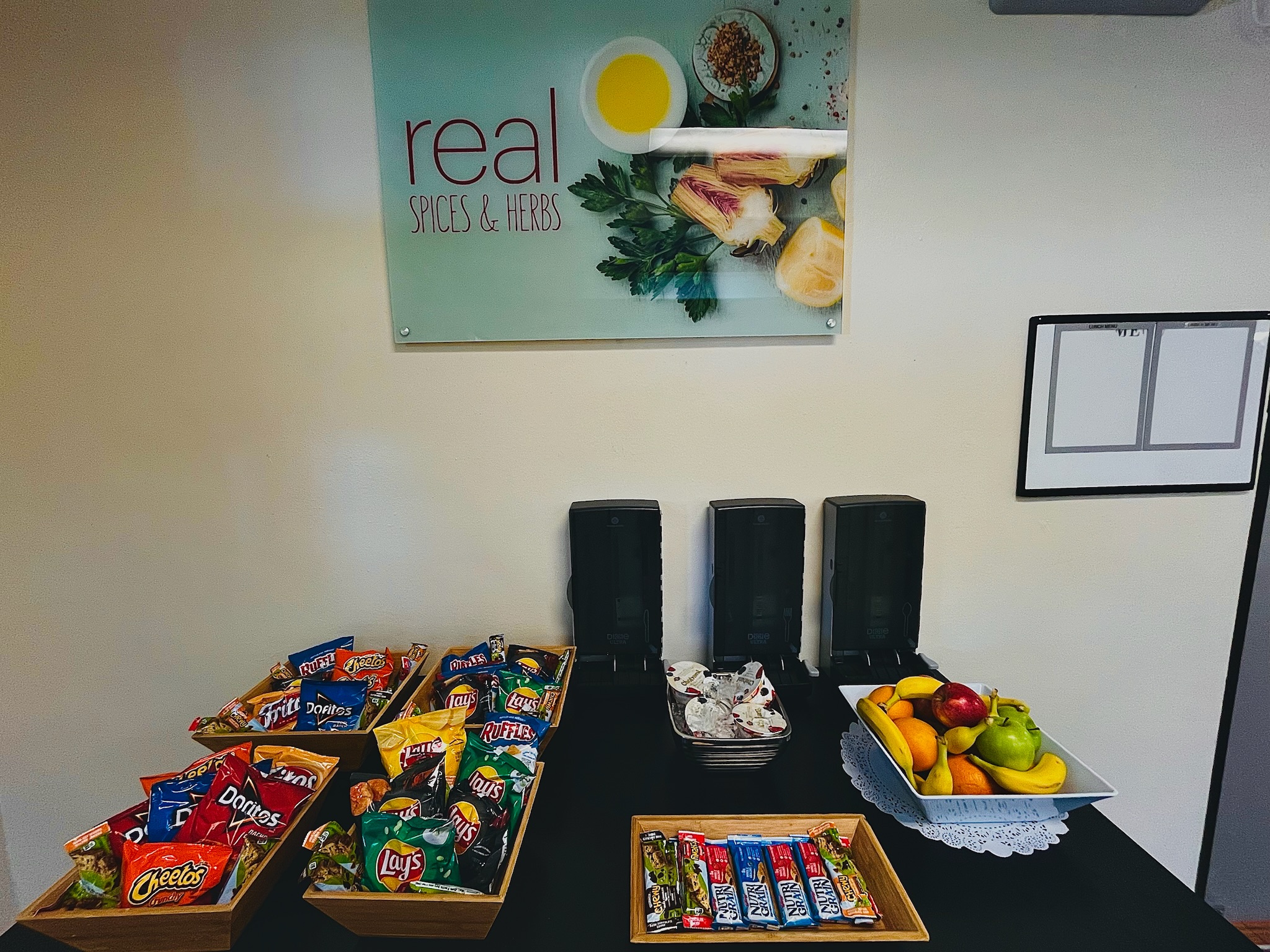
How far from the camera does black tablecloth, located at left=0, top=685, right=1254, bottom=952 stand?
787mm

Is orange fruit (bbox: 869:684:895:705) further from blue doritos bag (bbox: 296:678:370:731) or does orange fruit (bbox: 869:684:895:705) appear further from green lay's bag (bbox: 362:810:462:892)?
blue doritos bag (bbox: 296:678:370:731)

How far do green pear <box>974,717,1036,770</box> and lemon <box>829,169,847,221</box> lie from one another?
3.10 feet

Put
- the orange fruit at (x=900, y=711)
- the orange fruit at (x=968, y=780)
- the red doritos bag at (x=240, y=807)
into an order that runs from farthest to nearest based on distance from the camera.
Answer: the orange fruit at (x=900, y=711) → the orange fruit at (x=968, y=780) → the red doritos bag at (x=240, y=807)

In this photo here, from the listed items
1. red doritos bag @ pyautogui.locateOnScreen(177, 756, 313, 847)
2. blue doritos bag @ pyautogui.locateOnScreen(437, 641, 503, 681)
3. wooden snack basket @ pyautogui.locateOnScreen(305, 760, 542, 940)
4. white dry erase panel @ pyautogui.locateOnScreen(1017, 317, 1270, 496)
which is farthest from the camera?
white dry erase panel @ pyautogui.locateOnScreen(1017, 317, 1270, 496)

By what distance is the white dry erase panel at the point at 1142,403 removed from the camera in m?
1.33

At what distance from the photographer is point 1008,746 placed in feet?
3.18

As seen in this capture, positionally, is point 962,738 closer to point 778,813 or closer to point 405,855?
point 778,813

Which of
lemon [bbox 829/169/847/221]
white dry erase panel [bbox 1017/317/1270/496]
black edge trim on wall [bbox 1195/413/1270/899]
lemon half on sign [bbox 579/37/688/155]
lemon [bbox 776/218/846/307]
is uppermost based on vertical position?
lemon half on sign [bbox 579/37/688/155]

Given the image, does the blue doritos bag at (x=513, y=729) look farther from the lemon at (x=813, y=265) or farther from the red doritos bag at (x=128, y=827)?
the lemon at (x=813, y=265)

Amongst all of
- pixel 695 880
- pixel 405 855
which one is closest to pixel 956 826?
pixel 695 880

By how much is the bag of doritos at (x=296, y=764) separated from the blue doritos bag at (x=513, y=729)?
0.22 m

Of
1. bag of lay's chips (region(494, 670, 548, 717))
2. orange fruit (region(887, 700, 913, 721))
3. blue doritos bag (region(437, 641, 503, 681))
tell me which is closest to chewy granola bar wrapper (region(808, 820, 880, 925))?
orange fruit (region(887, 700, 913, 721))

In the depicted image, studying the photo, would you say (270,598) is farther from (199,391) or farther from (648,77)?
(648,77)

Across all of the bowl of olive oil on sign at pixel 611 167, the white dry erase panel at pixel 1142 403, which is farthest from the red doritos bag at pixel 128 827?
the white dry erase panel at pixel 1142 403
